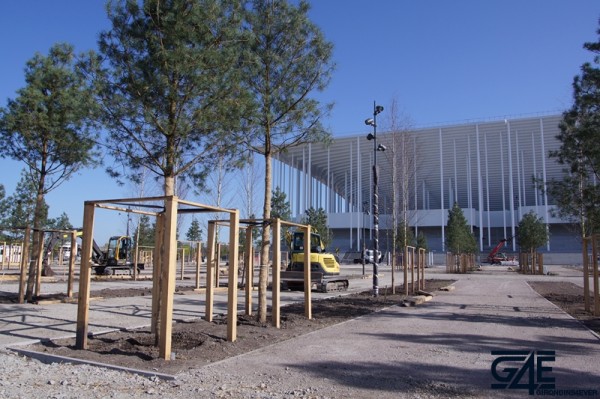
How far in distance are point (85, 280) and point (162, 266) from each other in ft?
4.98

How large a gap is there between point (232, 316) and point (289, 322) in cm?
264

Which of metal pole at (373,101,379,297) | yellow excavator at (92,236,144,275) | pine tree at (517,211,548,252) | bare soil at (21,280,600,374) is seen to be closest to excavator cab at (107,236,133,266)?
yellow excavator at (92,236,144,275)

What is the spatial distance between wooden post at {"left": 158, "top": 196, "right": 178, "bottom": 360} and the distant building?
54.2 m

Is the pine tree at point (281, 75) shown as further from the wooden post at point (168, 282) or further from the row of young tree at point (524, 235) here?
the row of young tree at point (524, 235)

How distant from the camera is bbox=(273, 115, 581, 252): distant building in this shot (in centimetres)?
6906

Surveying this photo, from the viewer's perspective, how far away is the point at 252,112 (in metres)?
10.2

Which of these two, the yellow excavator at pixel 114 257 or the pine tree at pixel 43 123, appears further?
the yellow excavator at pixel 114 257

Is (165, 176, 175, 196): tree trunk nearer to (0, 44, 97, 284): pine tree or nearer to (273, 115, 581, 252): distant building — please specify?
(0, 44, 97, 284): pine tree

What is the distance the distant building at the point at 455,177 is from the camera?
227 ft

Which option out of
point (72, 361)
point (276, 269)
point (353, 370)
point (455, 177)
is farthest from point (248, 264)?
point (455, 177)

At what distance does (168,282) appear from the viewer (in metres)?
7.08

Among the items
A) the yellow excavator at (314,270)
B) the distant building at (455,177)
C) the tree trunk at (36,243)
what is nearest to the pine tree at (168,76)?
the tree trunk at (36,243)

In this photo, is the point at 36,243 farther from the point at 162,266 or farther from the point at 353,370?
the point at 353,370

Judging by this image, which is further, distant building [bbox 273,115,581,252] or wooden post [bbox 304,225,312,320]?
distant building [bbox 273,115,581,252]
